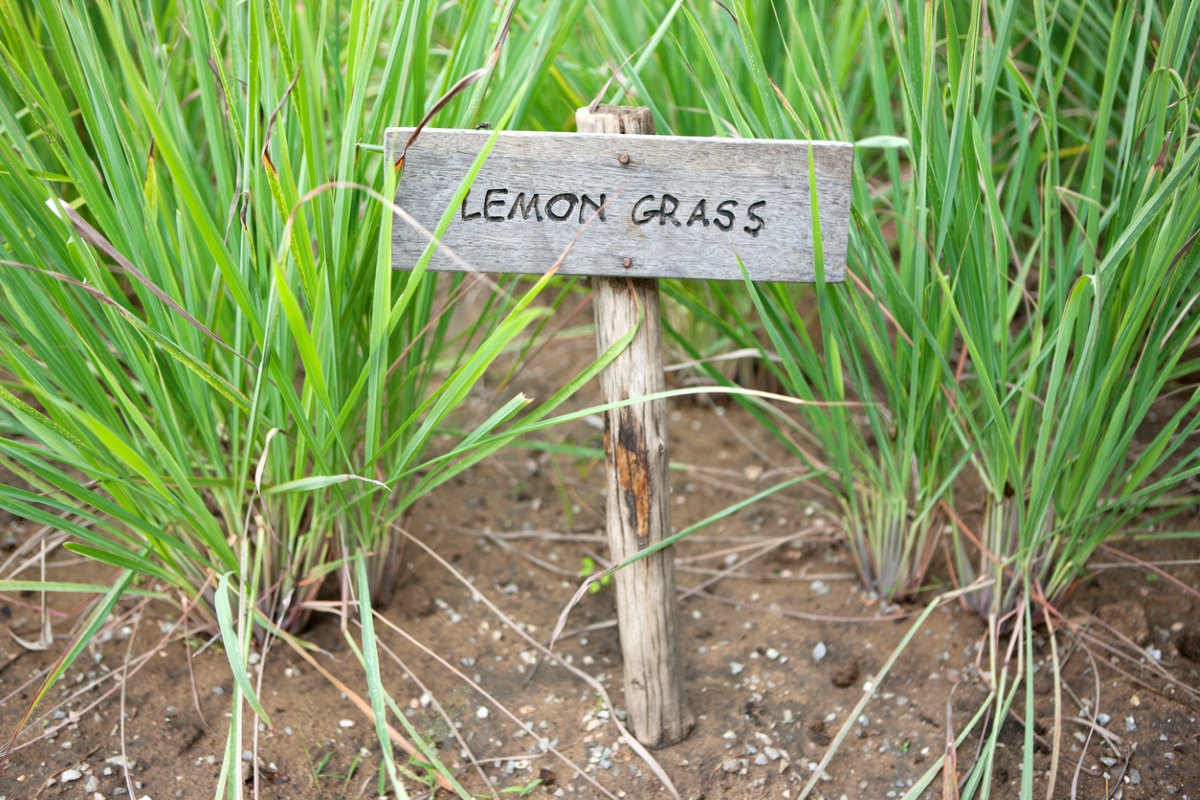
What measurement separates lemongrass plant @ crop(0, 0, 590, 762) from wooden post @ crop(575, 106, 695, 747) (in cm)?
10

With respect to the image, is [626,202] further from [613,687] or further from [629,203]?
[613,687]

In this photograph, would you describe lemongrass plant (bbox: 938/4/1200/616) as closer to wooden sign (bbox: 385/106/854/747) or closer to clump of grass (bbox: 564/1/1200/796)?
clump of grass (bbox: 564/1/1200/796)

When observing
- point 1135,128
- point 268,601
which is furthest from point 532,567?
point 1135,128

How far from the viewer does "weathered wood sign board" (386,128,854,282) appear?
0.79m

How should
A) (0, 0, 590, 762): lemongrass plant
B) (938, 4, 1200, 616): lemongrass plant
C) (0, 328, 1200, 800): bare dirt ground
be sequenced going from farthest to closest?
1. (0, 328, 1200, 800): bare dirt ground
2. (938, 4, 1200, 616): lemongrass plant
3. (0, 0, 590, 762): lemongrass plant

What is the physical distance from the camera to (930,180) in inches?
36.7

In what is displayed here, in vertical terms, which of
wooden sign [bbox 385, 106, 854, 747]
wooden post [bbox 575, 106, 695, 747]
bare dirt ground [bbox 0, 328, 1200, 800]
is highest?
wooden sign [bbox 385, 106, 854, 747]

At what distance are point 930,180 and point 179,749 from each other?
1060 mm

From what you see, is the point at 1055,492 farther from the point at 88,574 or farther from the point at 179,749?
the point at 88,574

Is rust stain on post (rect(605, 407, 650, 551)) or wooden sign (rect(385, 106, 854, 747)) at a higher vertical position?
wooden sign (rect(385, 106, 854, 747))

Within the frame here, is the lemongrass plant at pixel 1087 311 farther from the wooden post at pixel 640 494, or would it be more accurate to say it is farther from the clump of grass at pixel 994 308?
the wooden post at pixel 640 494

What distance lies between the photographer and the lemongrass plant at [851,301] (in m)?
0.92

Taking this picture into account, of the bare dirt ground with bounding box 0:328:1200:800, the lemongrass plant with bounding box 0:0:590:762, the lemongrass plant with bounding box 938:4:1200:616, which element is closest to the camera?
the lemongrass plant with bounding box 0:0:590:762

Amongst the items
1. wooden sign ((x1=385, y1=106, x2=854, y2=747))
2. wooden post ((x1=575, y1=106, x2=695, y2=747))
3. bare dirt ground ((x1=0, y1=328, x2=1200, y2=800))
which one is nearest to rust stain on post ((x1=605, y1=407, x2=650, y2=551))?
wooden post ((x1=575, y1=106, x2=695, y2=747))
